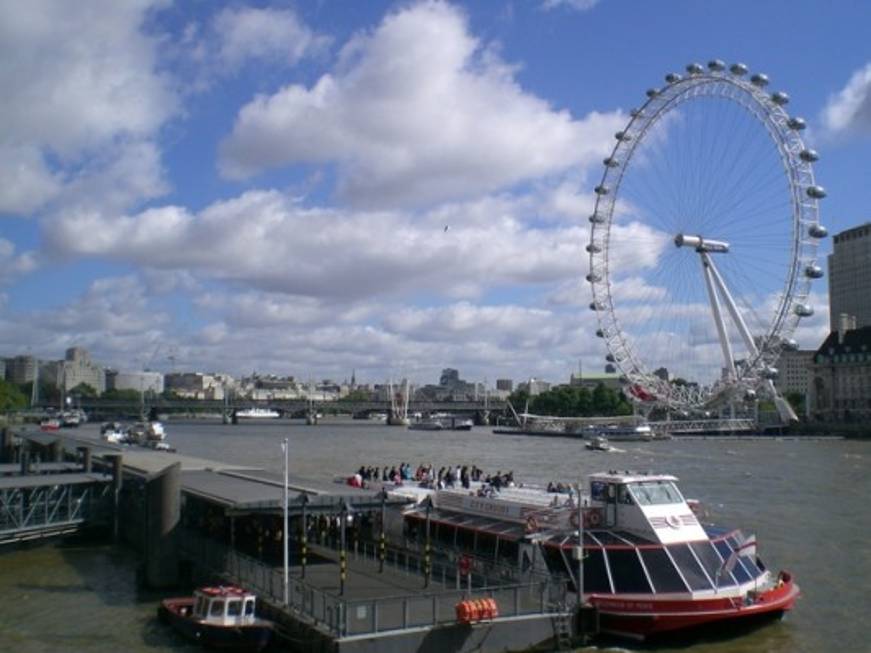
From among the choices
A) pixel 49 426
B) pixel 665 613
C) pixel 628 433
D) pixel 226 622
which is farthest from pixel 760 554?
pixel 628 433

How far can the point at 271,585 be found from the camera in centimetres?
2266

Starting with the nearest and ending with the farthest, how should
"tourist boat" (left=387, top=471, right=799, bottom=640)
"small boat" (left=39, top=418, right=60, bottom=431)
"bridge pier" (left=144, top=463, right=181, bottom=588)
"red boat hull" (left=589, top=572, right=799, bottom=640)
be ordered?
"red boat hull" (left=589, top=572, right=799, bottom=640) → "tourist boat" (left=387, top=471, right=799, bottom=640) → "bridge pier" (left=144, top=463, right=181, bottom=588) → "small boat" (left=39, top=418, right=60, bottom=431)

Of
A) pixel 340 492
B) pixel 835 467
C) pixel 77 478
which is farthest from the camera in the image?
pixel 835 467

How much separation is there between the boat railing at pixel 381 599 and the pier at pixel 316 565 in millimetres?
28

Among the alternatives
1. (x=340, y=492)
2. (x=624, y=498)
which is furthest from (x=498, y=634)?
(x=340, y=492)

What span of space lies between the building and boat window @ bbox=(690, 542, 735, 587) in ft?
486

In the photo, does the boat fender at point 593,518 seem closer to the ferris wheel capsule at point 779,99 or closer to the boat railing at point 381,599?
the boat railing at point 381,599

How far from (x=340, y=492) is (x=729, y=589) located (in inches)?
404

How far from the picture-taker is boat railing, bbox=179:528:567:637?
19.4 metres

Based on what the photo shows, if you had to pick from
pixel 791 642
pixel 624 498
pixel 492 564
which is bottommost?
pixel 791 642

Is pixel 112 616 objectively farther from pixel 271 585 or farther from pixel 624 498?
pixel 624 498

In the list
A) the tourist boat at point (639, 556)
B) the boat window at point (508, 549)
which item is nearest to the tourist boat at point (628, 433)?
the tourist boat at point (639, 556)

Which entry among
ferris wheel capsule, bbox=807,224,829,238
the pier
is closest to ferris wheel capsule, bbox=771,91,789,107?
ferris wheel capsule, bbox=807,224,829,238

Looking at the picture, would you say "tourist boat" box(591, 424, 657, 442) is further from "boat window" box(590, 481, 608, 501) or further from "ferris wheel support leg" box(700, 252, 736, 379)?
"boat window" box(590, 481, 608, 501)
